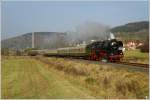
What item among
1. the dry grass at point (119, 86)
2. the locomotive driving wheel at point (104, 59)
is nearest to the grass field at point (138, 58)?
the locomotive driving wheel at point (104, 59)

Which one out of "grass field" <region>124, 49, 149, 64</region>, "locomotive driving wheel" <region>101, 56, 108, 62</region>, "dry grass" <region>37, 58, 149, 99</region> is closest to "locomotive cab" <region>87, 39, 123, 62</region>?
"locomotive driving wheel" <region>101, 56, 108, 62</region>

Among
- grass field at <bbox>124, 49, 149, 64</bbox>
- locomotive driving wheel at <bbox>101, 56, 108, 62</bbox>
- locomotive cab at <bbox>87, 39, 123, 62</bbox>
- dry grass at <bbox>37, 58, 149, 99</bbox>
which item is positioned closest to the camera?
dry grass at <bbox>37, 58, 149, 99</bbox>

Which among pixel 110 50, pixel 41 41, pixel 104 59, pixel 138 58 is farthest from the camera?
pixel 41 41

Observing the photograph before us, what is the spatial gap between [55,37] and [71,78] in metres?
67.6

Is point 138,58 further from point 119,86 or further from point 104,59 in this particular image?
point 119,86

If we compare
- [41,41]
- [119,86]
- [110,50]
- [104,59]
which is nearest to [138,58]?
[104,59]

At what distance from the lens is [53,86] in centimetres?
1977

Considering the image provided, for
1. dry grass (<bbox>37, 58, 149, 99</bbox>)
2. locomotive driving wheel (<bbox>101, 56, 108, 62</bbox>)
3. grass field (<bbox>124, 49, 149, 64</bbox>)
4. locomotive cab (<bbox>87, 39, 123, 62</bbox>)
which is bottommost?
dry grass (<bbox>37, 58, 149, 99</bbox>)

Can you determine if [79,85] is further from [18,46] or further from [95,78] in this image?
[18,46]

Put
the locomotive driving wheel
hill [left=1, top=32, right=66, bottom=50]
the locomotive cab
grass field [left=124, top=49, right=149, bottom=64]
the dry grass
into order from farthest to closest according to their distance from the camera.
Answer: hill [left=1, top=32, right=66, bottom=50], grass field [left=124, top=49, right=149, bottom=64], the locomotive driving wheel, the locomotive cab, the dry grass

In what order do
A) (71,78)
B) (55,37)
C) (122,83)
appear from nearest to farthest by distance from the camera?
(122,83)
(71,78)
(55,37)

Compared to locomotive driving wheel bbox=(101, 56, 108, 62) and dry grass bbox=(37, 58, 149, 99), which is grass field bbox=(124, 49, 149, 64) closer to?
locomotive driving wheel bbox=(101, 56, 108, 62)

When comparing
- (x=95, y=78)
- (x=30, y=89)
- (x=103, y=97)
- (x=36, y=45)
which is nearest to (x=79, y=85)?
(x=95, y=78)

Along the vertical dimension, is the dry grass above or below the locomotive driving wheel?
below
